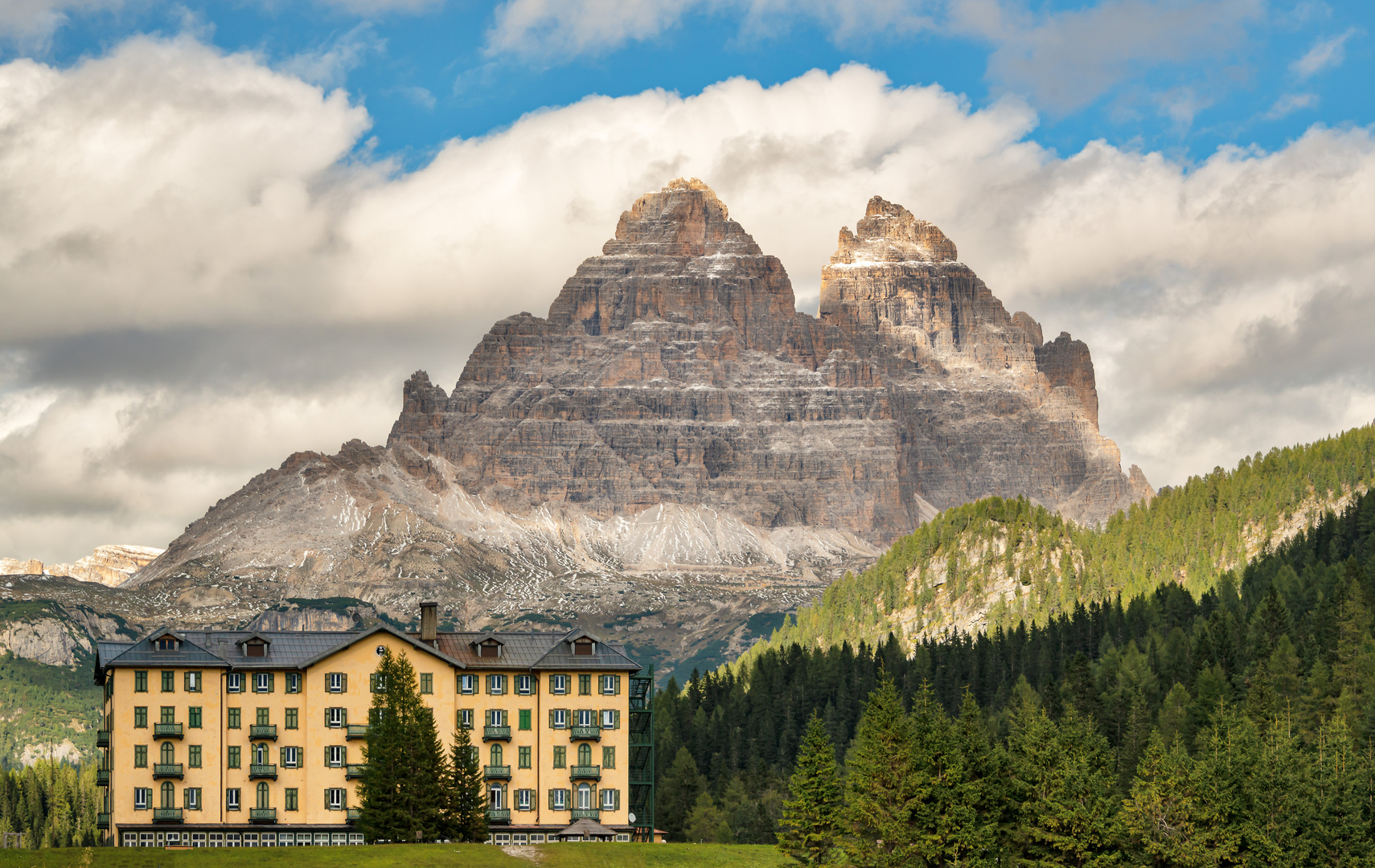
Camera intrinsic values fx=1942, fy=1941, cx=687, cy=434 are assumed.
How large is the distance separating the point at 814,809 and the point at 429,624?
4099 centimetres

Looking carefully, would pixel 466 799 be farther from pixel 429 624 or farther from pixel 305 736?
pixel 429 624

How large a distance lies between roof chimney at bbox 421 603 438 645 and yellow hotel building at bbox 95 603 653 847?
2.38 metres

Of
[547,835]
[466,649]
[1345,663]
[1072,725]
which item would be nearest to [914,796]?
[1072,725]

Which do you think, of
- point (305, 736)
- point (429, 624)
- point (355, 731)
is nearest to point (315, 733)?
point (305, 736)

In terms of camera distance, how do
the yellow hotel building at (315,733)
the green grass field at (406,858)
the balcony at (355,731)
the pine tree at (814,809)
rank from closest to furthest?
the green grass field at (406,858) → the pine tree at (814,809) → the yellow hotel building at (315,733) → the balcony at (355,731)

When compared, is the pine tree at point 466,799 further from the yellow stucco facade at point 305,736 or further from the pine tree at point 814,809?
the pine tree at point 814,809

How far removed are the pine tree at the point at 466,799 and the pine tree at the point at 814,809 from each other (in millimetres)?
20981

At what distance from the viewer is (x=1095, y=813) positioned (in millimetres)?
126688

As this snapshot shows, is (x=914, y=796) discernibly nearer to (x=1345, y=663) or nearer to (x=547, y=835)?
(x=547, y=835)

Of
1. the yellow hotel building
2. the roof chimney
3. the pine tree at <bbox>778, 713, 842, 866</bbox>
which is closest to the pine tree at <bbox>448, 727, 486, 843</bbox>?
the yellow hotel building

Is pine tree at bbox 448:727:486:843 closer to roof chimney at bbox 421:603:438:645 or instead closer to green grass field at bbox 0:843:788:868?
green grass field at bbox 0:843:788:868

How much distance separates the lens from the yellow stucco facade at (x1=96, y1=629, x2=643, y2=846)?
146 m

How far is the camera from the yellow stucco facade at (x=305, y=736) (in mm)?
145875

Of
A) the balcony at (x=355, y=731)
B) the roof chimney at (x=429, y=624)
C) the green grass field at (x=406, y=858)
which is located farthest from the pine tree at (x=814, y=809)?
the roof chimney at (x=429, y=624)
